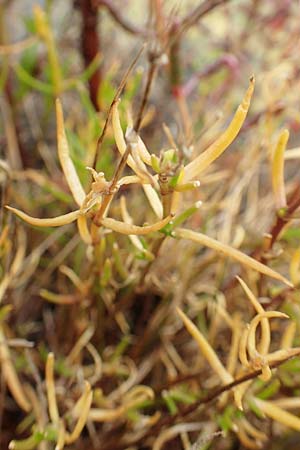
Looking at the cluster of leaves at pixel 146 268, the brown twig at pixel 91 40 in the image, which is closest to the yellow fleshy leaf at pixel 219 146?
the cluster of leaves at pixel 146 268

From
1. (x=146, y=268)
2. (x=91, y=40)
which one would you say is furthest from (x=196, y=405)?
(x=91, y=40)

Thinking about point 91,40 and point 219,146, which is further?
point 91,40

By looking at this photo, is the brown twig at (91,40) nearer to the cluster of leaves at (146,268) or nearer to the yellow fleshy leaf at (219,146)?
the cluster of leaves at (146,268)

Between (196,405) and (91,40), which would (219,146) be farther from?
(91,40)

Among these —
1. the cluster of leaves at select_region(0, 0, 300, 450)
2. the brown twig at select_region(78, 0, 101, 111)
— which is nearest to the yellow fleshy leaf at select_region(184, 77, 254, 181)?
the cluster of leaves at select_region(0, 0, 300, 450)

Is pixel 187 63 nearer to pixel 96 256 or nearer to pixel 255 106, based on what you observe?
pixel 255 106

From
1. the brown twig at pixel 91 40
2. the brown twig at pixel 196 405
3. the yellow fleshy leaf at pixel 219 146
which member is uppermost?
the brown twig at pixel 91 40

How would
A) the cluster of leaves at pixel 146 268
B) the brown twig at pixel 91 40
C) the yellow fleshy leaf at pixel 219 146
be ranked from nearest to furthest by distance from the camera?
the yellow fleshy leaf at pixel 219 146, the cluster of leaves at pixel 146 268, the brown twig at pixel 91 40

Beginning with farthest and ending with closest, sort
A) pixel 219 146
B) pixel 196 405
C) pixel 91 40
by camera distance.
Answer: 1. pixel 91 40
2. pixel 196 405
3. pixel 219 146
